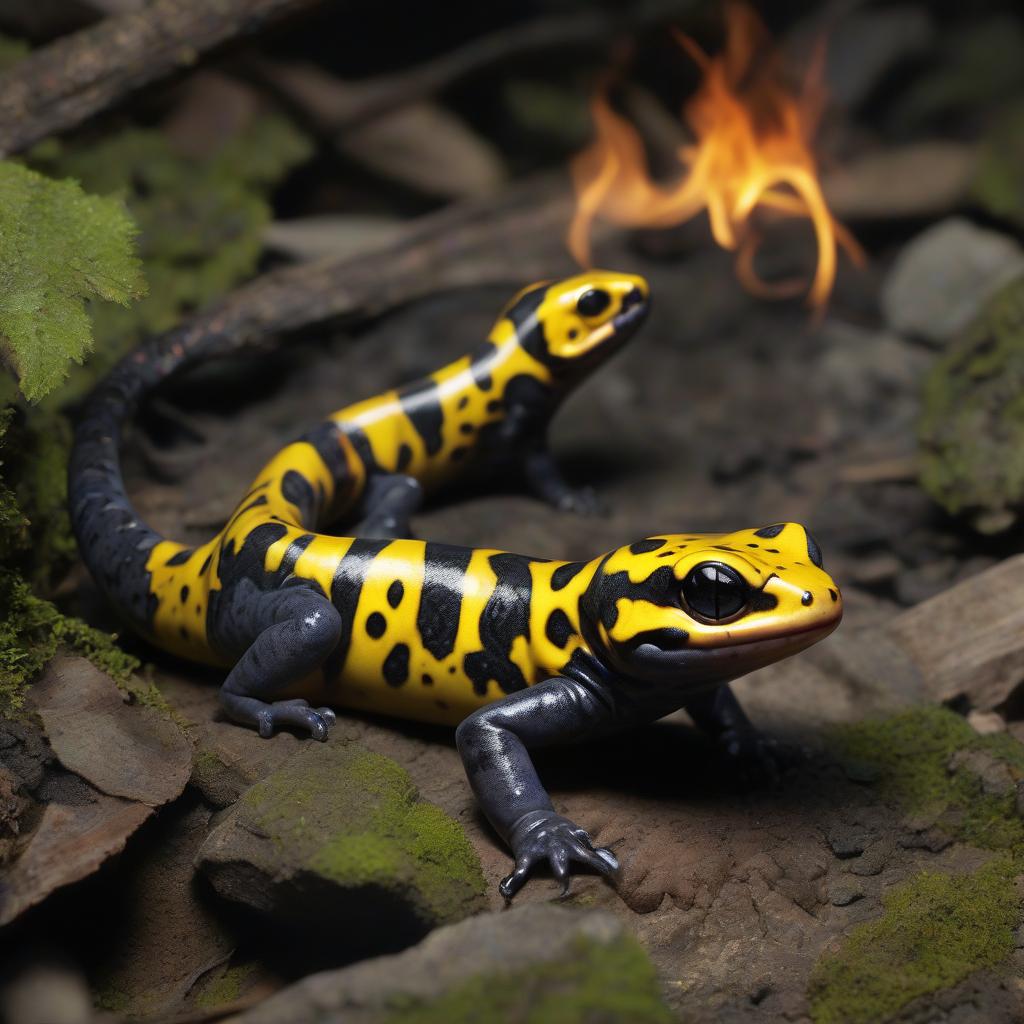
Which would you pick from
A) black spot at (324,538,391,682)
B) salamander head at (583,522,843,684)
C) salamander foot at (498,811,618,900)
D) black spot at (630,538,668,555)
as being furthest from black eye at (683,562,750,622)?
black spot at (324,538,391,682)

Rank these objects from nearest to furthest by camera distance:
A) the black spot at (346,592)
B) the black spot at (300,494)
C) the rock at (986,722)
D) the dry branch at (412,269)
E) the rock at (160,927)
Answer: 1. the rock at (160,927)
2. the black spot at (346,592)
3. the rock at (986,722)
4. the black spot at (300,494)
5. the dry branch at (412,269)

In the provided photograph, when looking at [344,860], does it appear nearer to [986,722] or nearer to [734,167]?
[986,722]

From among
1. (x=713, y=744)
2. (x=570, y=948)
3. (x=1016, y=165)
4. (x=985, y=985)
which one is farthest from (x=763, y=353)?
(x=570, y=948)

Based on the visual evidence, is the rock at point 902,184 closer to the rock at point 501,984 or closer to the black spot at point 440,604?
the black spot at point 440,604

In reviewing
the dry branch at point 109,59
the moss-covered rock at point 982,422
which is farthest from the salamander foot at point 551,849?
the dry branch at point 109,59

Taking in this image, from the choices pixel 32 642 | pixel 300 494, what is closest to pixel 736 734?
pixel 300 494

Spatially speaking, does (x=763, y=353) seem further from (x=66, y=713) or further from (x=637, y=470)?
(x=66, y=713)
